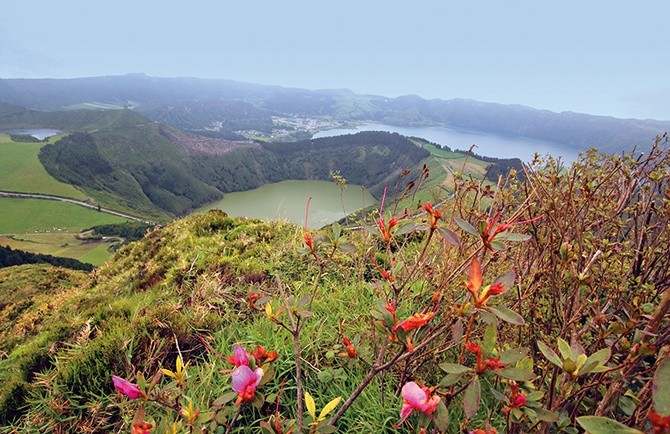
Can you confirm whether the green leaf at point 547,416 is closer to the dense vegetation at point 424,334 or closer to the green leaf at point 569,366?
the dense vegetation at point 424,334

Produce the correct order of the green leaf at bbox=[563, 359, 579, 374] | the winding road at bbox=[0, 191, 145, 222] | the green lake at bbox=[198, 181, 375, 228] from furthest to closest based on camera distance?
1. the green lake at bbox=[198, 181, 375, 228]
2. the winding road at bbox=[0, 191, 145, 222]
3. the green leaf at bbox=[563, 359, 579, 374]

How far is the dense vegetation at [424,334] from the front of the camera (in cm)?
118

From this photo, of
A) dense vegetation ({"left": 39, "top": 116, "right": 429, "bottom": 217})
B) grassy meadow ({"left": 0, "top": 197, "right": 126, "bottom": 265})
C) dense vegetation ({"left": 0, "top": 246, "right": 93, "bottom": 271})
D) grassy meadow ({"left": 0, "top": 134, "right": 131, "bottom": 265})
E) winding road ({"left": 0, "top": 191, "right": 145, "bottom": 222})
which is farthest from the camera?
dense vegetation ({"left": 39, "top": 116, "right": 429, "bottom": 217})

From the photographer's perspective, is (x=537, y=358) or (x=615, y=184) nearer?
(x=537, y=358)

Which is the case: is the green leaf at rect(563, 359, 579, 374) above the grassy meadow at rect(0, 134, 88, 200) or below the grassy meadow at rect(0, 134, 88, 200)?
above

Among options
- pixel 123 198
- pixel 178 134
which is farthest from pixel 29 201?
pixel 178 134

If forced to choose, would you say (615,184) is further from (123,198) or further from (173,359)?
(123,198)

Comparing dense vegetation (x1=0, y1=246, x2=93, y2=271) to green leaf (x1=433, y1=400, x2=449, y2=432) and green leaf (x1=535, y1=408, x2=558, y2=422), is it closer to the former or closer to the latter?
green leaf (x1=433, y1=400, x2=449, y2=432)

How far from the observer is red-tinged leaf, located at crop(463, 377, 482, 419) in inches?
38.9

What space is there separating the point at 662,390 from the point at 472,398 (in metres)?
0.45

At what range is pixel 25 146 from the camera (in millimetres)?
104188

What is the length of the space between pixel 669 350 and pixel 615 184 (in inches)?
70.5

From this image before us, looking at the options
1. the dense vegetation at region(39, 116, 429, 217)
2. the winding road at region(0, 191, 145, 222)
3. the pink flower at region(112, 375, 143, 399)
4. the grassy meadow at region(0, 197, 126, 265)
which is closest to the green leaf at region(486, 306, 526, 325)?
the pink flower at region(112, 375, 143, 399)

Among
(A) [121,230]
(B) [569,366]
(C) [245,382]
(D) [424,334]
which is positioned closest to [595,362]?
(B) [569,366]
